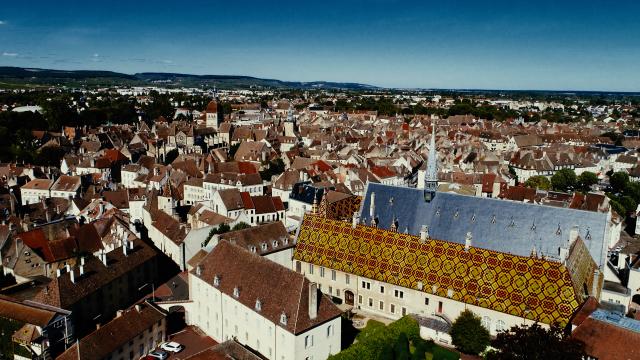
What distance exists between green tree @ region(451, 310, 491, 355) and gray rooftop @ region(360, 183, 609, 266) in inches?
406

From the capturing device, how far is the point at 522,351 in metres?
37.0

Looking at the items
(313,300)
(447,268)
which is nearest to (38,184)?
(313,300)

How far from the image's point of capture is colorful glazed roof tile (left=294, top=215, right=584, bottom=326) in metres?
47.0

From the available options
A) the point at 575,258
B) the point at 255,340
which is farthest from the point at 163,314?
the point at 575,258

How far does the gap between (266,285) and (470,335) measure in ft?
63.4

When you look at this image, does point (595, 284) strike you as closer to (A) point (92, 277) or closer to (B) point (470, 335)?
(B) point (470, 335)

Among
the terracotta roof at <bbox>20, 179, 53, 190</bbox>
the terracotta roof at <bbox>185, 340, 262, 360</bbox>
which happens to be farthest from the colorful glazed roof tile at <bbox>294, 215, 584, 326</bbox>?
the terracotta roof at <bbox>20, 179, 53, 190</bbox>

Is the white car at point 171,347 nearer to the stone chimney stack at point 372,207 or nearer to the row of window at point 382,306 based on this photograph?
the row of window at point 382,306

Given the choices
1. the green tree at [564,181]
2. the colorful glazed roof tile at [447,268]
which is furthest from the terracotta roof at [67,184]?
the green tree at [564,181]

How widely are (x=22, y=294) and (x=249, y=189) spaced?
55139 millimetres

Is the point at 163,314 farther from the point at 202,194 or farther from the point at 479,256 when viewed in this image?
the point at 202,194

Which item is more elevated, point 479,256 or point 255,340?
point 479,256

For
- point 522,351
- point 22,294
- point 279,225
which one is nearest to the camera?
point 522,351

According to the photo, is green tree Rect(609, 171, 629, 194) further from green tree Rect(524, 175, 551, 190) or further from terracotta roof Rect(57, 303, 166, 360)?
terracotta roof Rect(57, 303, 166, 360)
